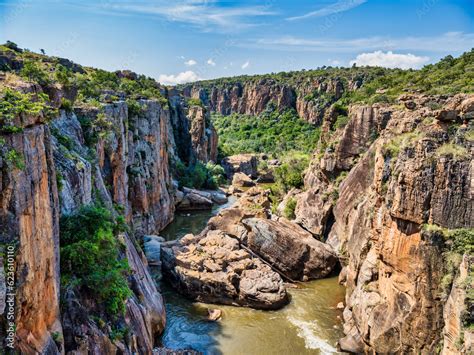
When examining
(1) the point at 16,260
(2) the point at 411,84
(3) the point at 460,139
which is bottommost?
(1) the point at 16,260

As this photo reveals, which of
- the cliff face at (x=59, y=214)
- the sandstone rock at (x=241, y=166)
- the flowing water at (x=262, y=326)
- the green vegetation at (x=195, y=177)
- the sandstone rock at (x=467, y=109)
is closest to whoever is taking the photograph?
the cliff face at (x=59, y=214)

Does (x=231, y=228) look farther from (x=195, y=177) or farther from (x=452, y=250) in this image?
(x=195, y=177)

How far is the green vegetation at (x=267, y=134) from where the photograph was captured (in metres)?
92.1

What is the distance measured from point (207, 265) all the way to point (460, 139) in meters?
17.2

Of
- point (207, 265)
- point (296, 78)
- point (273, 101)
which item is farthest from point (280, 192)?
point (296, 78)

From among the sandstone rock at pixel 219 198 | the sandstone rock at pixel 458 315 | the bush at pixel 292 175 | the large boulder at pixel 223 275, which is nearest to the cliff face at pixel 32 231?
the sandstone rock at pixel 458 315

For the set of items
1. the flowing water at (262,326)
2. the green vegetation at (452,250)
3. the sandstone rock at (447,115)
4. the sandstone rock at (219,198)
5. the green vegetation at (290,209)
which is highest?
the sandstone rock at (447,115)

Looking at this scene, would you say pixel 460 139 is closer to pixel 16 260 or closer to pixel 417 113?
pixel 417 113

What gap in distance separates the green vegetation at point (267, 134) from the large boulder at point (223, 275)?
5524 cm

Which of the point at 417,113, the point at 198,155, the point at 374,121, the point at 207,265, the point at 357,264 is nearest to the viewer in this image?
the point at 417,113

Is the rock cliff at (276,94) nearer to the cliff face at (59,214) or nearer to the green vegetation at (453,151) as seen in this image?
the cliff face at (59,214)

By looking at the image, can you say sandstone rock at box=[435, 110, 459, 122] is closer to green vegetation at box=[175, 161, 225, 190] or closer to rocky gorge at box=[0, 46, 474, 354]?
rocky gorge at box=[0, 46, 474, 354]

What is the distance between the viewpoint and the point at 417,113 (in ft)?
71.6

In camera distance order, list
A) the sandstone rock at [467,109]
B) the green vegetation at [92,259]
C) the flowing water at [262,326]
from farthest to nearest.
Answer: the flowing water at [262,326], the sandstone rock at [467,109], the green vegetation at [92,259]
